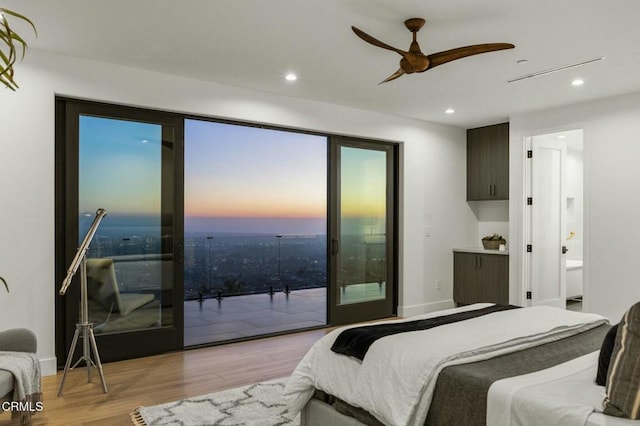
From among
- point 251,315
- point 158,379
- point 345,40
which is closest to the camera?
point 345,40

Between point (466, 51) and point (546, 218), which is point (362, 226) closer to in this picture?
point (546, 218)

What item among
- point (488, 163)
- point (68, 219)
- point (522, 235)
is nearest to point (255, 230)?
point (68, 219)

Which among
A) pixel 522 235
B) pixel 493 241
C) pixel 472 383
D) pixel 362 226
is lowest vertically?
pixel 472 383

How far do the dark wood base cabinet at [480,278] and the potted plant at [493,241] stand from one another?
20 centimetres

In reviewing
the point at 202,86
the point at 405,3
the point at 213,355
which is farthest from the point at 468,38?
the point at 213,355

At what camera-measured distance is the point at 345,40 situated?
357cm

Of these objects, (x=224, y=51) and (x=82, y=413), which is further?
(x=224, y=51)

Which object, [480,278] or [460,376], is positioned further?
[480,278]

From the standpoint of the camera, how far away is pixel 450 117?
6.18 metres

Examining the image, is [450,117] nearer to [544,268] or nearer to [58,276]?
[544,268]

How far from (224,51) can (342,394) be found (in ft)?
9.17

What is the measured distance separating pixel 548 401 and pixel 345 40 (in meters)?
2.79

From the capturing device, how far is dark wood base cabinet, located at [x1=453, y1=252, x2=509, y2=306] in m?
6.11

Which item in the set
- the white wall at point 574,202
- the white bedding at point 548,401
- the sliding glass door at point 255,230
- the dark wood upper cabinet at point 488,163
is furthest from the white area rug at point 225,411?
the white wall at point 574,202
